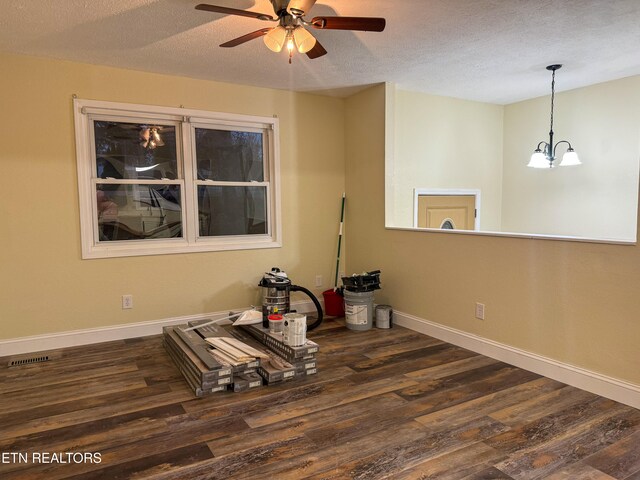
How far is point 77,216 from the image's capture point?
145 inches

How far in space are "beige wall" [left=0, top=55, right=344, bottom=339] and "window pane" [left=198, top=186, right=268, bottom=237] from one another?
0.82 ft

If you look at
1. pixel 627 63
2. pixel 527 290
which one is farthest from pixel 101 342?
pixel 627 63

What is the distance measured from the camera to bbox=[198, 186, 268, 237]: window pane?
14.2ft

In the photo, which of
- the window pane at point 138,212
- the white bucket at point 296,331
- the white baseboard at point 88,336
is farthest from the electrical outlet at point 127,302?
the white bucket at point 296,331

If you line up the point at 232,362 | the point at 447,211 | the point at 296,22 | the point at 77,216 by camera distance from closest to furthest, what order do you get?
1. the point at 296,22
2. the point at 232,362
3. the point at 77,216
4. the point at 447,211

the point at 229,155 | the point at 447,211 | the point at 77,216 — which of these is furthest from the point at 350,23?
the point at 447,211

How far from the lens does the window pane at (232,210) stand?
4324 millimetres

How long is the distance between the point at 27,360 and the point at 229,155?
2.55 metres

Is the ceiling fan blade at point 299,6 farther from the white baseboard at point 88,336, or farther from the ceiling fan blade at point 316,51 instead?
the white baseboard at point 88,336

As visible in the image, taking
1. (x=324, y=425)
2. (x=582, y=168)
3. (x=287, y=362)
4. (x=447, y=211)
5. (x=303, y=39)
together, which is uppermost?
(x=303, y=39)

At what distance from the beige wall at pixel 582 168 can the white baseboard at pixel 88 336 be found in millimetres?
3912

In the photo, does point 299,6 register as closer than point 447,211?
Yes

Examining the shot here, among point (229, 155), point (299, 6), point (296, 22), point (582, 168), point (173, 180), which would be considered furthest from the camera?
point (582, 168)

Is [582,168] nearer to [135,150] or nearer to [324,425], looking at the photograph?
[324,425]
